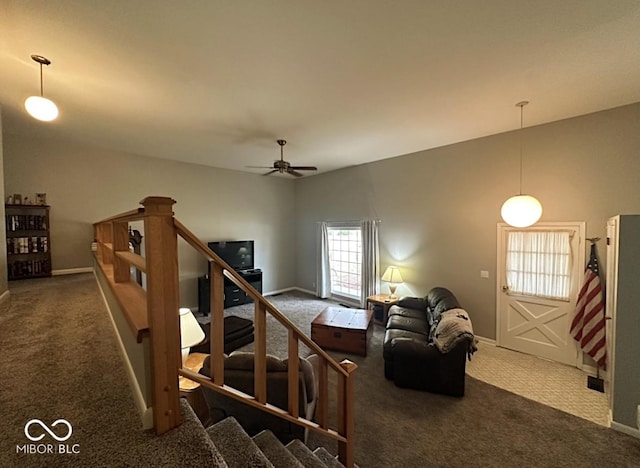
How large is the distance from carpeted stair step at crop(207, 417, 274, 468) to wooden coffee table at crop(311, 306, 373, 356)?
242 centimetres

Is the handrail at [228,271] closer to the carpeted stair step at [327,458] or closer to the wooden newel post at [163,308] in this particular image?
the wooden newel post at [163,308]

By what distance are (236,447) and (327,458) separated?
41.1 inches

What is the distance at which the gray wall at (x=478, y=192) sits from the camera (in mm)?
3023

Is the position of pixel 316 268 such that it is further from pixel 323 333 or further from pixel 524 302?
pixel 524 302

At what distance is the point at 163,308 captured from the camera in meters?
0.98

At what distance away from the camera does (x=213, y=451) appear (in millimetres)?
929

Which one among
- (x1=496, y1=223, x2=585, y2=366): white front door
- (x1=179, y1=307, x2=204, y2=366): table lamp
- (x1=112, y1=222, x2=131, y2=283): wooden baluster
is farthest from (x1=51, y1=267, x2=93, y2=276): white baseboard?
(x1=496, y1=223, x2=585, y2=366): white front door

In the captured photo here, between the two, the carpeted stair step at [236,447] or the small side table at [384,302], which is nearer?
the carpeted stair step at [236,447]

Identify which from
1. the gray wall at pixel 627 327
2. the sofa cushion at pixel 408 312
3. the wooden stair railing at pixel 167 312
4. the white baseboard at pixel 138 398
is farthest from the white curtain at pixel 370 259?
the white baseboard at pixel 138 398

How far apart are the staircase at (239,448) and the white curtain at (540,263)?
3.50 metres

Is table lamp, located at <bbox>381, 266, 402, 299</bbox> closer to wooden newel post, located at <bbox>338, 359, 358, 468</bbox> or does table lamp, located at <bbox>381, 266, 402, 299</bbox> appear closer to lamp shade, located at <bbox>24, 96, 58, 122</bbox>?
wooden newel post, located at <bbox>338, 359, 358, 468</bbox>

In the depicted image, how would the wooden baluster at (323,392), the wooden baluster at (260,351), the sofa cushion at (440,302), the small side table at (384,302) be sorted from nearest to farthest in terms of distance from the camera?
the wooden baluster at (260,351) < the wooden baluster at (323,392) < the sofa cushion at (440,302) < the small side table at (384,302)

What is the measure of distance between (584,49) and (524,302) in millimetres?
3099

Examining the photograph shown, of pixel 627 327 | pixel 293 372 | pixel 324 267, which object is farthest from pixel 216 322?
pixel 324 267
